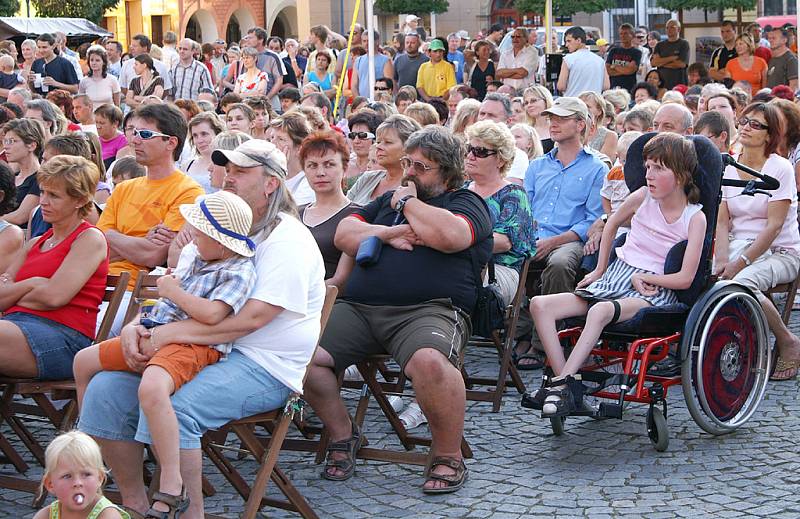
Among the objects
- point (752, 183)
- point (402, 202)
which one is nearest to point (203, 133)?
point (402, 202)

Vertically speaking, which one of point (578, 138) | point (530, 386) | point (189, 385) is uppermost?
point (578, 138)

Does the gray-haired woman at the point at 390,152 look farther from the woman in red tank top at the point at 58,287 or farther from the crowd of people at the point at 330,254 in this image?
the woman in red tank top at the point at 58,287

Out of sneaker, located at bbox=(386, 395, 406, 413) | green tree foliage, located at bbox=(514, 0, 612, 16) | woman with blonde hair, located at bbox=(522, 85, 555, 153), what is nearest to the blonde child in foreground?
sneaker, located at bbox=(386, 395, 406, 413)

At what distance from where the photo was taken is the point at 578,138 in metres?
8.10

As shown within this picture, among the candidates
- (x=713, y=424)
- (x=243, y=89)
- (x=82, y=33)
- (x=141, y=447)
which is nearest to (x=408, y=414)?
(x=713, y=424)

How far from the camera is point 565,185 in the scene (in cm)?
800

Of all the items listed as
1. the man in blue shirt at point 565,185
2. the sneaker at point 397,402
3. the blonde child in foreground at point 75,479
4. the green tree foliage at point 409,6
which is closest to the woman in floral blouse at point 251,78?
the man in blue shirt at point 565,185

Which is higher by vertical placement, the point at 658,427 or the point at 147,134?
the point at 147,134

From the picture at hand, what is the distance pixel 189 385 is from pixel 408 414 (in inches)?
78.0

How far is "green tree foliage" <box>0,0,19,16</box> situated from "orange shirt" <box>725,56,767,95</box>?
85.4ft

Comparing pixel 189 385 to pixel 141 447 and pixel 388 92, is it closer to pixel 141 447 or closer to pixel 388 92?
pixel 141 447

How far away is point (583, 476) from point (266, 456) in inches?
60.3

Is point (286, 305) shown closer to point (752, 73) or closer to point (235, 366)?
point (235, 366)

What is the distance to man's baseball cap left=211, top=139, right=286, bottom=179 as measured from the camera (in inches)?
A: 198
